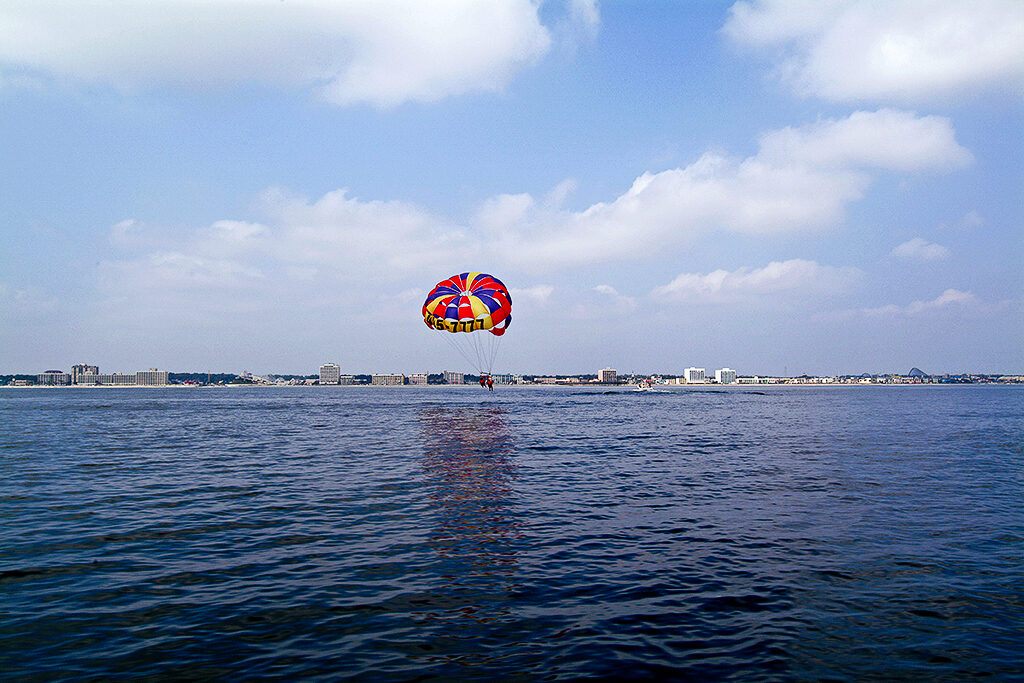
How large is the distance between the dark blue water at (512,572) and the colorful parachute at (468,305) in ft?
114

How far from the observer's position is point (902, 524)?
15.5 meters

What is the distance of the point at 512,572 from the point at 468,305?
49.1 meters

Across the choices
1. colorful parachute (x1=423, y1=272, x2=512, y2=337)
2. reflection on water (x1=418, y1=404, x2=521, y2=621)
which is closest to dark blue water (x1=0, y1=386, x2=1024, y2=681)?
reflection on water (x1=418, y1=404, x2=521, y2=621)

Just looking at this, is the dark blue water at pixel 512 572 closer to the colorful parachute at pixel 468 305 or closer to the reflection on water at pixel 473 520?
the reflection on water at pixel 473 520

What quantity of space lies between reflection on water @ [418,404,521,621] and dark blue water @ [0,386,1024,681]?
0.09 metres

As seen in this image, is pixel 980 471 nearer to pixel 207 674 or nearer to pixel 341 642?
pixel 341 642

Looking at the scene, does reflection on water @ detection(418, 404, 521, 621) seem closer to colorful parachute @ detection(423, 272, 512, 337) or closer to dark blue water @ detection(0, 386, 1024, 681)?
dark blue water @ detection(0, 386, 1024, 681)

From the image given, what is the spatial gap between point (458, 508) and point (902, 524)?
12.1 m

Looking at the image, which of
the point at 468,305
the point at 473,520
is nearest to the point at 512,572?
the point at 473,520

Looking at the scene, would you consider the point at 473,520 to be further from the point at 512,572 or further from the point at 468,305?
the point at 468,305

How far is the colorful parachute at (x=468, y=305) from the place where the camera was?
2343 inches

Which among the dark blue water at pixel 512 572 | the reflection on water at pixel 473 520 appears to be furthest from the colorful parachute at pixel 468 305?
the dark blue water at pixel 512 572

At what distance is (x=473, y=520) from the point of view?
15.9 metres

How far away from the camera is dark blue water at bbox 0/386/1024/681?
8.07 meters
